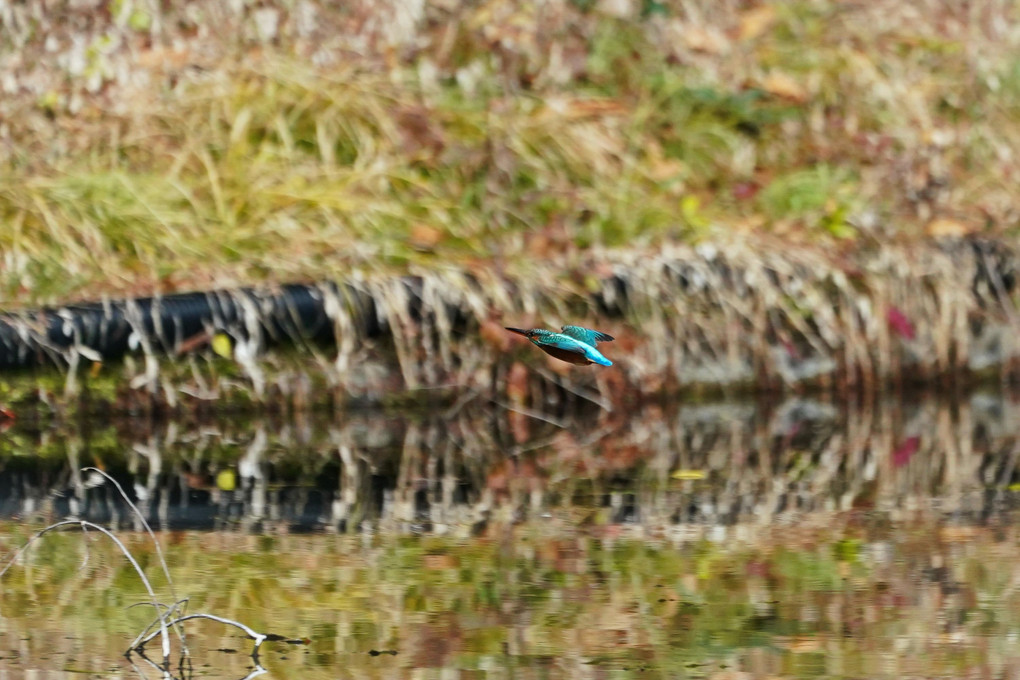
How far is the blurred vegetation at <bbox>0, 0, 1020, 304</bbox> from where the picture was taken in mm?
7082

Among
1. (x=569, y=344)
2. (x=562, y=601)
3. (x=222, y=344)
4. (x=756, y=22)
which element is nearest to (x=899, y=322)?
(x=756, y=22)

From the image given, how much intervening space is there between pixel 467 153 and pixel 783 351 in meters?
1.64

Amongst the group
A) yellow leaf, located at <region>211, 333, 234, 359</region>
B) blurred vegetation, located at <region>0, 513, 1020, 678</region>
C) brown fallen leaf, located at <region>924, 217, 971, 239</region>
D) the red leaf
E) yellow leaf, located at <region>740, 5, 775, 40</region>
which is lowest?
blurred vegetation, located at <region>0, 513, 1020, 678</region>

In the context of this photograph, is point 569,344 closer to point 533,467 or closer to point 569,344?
point 569,344

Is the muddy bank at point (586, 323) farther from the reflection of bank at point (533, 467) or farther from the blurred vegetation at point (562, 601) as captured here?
the blurred vegetation at point (562, 601)

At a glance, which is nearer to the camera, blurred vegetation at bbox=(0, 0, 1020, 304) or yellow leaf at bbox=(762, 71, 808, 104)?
blurred vegetation at bbox=(0, 0, 1020, 304)

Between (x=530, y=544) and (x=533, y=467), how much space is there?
1.31 metres

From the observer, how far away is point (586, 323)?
271 inches

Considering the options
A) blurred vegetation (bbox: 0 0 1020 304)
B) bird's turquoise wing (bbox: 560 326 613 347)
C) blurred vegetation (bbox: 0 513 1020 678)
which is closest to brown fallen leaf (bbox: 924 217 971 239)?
blurred vegetation (bbox: 0 0 1020 304)

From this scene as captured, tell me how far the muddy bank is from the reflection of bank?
0.16 meters

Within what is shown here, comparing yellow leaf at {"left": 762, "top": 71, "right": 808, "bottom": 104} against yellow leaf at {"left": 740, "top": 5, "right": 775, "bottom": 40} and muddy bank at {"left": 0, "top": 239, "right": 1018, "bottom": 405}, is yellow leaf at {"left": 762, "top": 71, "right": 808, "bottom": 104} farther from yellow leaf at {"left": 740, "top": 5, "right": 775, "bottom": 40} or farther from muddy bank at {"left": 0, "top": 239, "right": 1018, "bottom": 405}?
muddy bank at {"left": 0, "top": 239, "right": 1018, "bottom": 405}

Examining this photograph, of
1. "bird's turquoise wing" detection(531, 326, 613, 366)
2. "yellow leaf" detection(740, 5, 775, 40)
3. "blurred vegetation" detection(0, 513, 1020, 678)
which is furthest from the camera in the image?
"yellow leaf" detection(740, 5, 775, 40)

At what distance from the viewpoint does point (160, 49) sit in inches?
329

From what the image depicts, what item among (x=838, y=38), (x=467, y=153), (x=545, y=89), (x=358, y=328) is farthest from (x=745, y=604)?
(x=838, y=38)
